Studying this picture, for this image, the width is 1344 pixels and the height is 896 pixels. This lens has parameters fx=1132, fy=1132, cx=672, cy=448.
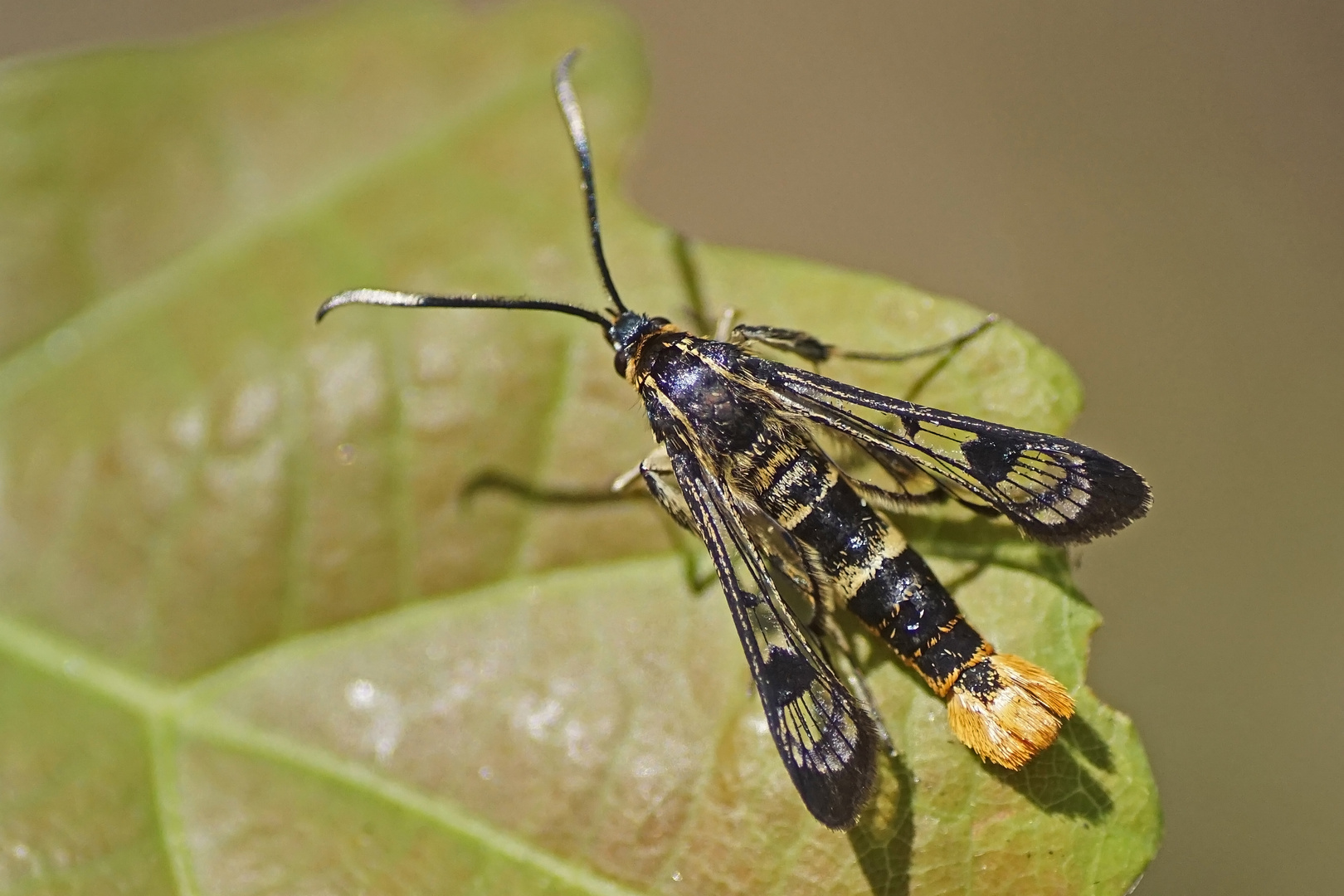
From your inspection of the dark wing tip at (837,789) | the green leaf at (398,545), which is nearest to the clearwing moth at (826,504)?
the dark wing tip at (837,789)

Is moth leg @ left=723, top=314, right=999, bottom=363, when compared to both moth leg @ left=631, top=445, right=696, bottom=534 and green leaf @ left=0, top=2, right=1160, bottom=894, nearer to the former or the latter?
green leaf @ left=0, top=2, right=1160, bottom=894

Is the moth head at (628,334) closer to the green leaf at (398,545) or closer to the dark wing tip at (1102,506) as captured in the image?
the green leaf at (398,545)

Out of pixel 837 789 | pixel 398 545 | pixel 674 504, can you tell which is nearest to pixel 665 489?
pixel 674 504

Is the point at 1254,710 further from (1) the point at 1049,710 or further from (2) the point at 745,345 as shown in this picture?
(2) the point at 745,345

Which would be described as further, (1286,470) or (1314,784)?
(1286,470)

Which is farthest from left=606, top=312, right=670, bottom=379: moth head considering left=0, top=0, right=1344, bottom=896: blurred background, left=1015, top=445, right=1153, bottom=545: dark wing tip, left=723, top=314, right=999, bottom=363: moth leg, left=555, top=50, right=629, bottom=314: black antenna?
left=0, top=0, right=1344, bottom=896: blurred background

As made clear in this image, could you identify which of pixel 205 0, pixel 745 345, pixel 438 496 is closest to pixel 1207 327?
pixel 745 345
